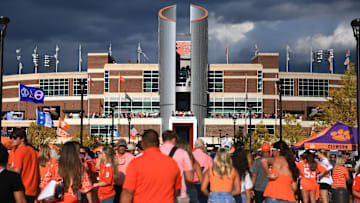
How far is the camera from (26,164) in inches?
305

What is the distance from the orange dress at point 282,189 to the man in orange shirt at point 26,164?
4.19 metres

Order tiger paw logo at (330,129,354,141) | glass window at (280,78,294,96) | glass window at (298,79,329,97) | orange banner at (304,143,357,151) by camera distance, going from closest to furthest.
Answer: orange banner at (304,143,357,151), tiger paw logo at (330,129,354,141), glass window at (280,78,294,96), glass window at (298,79,329,97)

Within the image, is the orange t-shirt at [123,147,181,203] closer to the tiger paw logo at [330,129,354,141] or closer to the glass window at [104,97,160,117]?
the tiger paw logo at [330,129,354,141]

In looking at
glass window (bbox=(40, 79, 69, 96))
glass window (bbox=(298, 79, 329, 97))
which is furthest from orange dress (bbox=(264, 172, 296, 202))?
glass window (bbox=(40, 79, 69, 96))

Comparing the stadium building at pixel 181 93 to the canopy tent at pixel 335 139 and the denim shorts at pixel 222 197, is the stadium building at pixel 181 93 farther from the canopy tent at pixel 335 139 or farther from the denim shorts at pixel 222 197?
the denim shorts at pixel 222 197

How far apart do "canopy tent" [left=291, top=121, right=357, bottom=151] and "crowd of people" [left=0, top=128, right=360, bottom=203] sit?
4.32m

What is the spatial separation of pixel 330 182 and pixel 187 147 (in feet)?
18.1

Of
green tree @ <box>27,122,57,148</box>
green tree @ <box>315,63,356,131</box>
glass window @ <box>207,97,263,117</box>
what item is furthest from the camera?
glass window @ <box>207,97,263,117</box>

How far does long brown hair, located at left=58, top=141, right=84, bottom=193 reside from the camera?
665 cm

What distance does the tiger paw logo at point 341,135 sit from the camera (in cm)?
1563

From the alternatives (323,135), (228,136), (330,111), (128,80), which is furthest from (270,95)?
(323,135)

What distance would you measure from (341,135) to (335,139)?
10.8 inches

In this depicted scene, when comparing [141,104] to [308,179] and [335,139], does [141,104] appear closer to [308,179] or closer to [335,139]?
[335,139]

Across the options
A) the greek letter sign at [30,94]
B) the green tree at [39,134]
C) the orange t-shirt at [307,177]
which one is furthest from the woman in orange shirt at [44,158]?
the green tree at [39,134]
